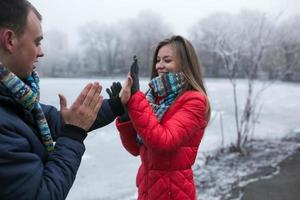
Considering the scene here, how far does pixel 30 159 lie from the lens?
4.00ft

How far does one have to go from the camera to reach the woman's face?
7.31 ft

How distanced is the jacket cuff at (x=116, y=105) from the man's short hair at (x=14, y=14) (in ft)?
2.50

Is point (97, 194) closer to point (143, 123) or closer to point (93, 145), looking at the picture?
point (93, 145)

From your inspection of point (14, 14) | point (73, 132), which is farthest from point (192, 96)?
point (14, 14)

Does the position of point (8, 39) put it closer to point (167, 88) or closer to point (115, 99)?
point (115, 99)

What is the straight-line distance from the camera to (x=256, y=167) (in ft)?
19.3

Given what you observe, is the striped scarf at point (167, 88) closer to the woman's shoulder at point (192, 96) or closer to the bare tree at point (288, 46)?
the woman's shoulder at point (192, 96)

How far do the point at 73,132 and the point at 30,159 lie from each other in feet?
0.68

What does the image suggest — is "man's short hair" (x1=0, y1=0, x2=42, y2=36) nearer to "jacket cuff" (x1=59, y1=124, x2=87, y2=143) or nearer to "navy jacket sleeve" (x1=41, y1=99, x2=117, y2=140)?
"jacket cuff" (x1=59, y1=124, x2=87, y2=143)

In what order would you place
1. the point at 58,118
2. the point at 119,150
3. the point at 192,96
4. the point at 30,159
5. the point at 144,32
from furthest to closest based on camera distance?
the point at 144,32 < the point at 119,150 < the point at 192,96 < the point at 58,118 < the point at 30,159

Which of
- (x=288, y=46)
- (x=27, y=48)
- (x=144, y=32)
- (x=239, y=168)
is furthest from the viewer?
(x=144, y=32)

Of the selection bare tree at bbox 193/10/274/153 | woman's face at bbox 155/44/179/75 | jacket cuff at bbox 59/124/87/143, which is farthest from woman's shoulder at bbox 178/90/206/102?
bare tree at bbox 193/10/274/153

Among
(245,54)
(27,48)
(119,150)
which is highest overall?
(27,48)

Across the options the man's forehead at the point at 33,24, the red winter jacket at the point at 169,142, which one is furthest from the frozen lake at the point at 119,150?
the man's forehead at the point at 33,24
